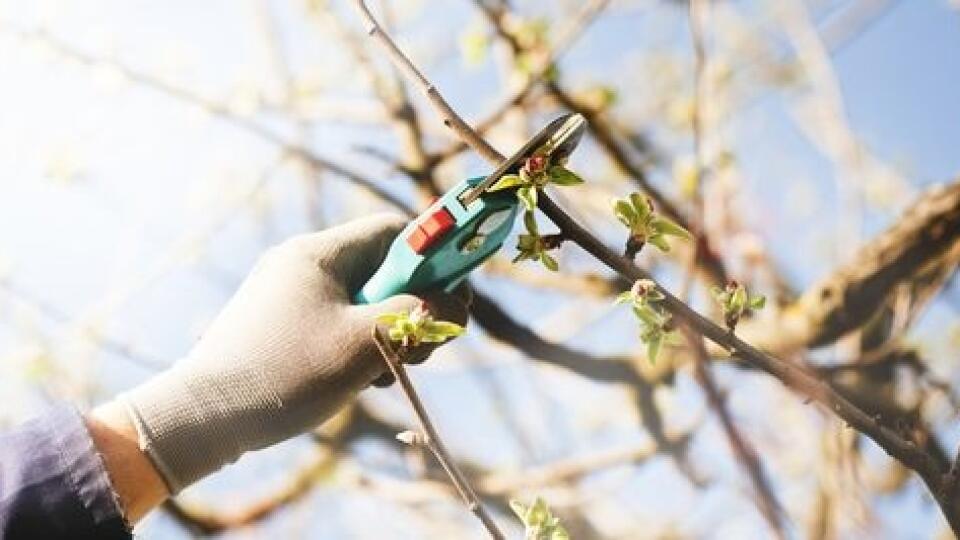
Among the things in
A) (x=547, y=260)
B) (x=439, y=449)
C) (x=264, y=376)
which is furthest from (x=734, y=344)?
(x=264, y=376)

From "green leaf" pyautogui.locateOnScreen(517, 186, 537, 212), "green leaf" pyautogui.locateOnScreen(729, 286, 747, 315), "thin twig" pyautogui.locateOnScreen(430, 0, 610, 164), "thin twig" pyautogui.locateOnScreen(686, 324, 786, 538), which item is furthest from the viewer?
"thin twig" pyautogui.locateOnScreen(430, 0, 610, 164)

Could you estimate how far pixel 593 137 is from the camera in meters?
2.16

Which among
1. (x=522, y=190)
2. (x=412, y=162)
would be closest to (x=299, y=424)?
(x=522, y=190)

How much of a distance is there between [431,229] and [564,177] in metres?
0.20

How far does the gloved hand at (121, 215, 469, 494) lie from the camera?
3.31 feet

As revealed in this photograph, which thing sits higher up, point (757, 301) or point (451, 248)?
point (451, 248)

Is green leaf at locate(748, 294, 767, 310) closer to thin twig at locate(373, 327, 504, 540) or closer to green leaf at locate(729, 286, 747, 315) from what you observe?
green leaf at locate(729, 286, 747, 315)

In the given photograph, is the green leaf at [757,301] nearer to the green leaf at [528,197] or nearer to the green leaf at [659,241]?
the green leaf at [659,241]

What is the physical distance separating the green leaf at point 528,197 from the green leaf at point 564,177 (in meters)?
0.02

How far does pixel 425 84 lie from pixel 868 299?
143cm

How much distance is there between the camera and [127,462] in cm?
99

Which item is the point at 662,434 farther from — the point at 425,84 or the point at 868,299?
the point at 425,84

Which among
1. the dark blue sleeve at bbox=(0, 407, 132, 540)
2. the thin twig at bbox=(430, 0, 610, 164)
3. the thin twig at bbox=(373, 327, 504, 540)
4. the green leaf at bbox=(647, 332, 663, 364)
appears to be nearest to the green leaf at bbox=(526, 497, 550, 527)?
the thin twig at bbox=(373, 327, 504, 540)

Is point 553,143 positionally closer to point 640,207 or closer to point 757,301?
point 640,207
